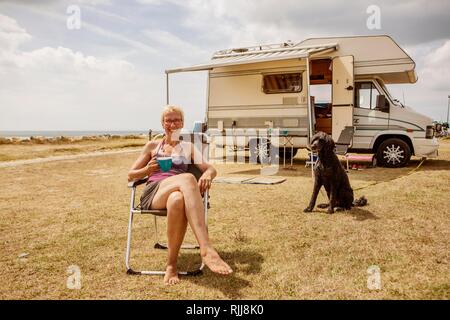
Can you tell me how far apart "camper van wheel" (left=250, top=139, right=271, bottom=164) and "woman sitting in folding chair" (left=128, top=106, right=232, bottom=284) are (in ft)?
23.1

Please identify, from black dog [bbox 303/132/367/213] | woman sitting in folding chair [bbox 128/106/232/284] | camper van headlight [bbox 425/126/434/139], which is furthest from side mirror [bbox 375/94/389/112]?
woman sitting in folding chair [bbox 128/106/232/284]

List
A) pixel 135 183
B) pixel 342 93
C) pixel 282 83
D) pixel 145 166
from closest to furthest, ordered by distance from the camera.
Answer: pixel 135 183 < pixel 145 166 < pixel 342 93 < pixel 282 83

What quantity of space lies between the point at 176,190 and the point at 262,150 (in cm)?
769

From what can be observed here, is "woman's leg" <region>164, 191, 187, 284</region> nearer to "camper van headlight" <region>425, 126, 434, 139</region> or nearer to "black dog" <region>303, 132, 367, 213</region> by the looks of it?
"black dog" <region>303, 132, 367, 213</region>

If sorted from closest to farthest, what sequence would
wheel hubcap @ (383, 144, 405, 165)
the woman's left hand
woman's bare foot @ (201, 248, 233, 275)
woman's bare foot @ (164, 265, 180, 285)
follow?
woman's bare foot @ (201, 248, 233, 275) → woman's bare foot @ (164, 265, 180, 285) → the woman's left hand → wheel hubcap @ (383, 144, 405, 165)

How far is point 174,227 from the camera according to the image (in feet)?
9.48

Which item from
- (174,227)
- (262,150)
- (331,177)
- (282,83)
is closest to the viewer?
(174,227)

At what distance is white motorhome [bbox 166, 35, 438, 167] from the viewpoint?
9.11 m

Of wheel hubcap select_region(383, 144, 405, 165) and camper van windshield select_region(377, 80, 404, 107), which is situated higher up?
camper van windshield select_region(377, 80, 404, 107)

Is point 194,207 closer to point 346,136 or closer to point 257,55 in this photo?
point 346,136

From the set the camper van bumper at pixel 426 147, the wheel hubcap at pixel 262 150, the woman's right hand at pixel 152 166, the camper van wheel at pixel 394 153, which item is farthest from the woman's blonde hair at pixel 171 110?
the camper van bumper at pixel 426 147

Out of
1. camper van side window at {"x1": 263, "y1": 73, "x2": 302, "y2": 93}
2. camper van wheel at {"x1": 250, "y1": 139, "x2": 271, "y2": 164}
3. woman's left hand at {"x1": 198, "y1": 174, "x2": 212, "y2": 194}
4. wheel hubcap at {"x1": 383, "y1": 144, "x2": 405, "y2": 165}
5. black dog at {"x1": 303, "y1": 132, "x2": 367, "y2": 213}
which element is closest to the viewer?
woman's left hand at {"x1": 198, "y1": 174, "x2": 212, "y2": 194}

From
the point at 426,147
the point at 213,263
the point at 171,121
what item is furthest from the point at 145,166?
the point at 426,147

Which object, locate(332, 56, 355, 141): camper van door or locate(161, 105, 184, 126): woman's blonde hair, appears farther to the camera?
locate(332, 56, 355, 141): camper van door
